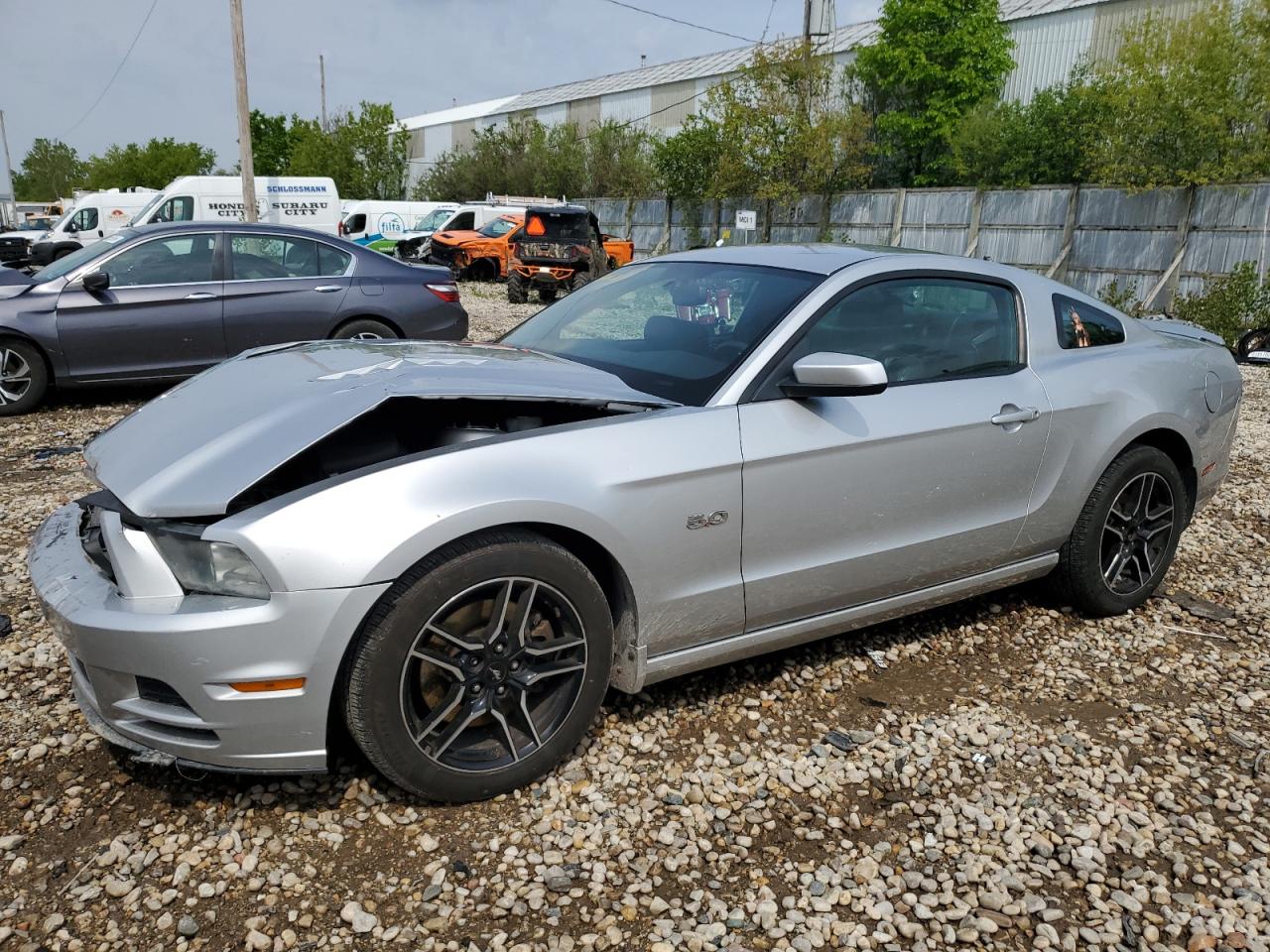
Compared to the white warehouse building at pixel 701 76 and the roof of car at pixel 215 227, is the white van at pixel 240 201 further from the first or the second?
the white warehouse building at pixel 701 76

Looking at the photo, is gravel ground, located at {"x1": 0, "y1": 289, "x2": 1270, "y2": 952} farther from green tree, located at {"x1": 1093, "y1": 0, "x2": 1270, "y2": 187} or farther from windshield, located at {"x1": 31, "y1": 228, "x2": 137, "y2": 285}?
green tree, located at {"x1": 1093, "y1": 0, "x2": 1270, "y2": 187}

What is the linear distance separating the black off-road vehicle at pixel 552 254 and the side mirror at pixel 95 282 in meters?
11.3

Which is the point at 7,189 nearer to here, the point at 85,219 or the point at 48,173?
the point at 85,219

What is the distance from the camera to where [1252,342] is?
44.5 feet

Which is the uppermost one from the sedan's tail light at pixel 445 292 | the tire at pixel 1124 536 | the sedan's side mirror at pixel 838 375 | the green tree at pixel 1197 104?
the green tree at pixel 1197 104

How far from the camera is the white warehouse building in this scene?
102 feet

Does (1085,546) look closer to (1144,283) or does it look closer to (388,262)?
(388,262)

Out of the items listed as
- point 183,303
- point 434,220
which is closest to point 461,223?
point 434,220

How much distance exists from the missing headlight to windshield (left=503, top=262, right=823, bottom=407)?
4.51 feet

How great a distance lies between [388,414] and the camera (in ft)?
9.25

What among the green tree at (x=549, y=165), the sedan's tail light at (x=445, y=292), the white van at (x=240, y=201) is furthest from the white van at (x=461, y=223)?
the sedan's tail light at (x=445, y=292)

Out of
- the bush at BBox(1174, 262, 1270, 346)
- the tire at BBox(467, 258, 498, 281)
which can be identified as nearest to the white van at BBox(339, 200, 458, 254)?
the tire at BBox(467, 258, 498, 281)

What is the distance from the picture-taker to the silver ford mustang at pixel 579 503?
2.34 meters

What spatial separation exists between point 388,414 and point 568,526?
0.68 meters
